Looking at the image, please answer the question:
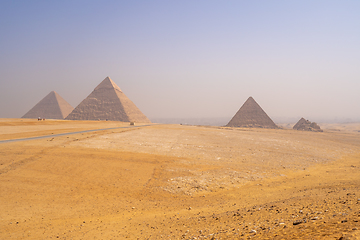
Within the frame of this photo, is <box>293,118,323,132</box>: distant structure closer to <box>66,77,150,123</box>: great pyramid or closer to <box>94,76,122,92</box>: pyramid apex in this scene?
<box>66,77,150,123</box>: great pyramid

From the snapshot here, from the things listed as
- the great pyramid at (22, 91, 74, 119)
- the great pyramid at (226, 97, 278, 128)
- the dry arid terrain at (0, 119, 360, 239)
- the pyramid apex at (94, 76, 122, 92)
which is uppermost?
the pyramid apex at (94, 76, 122, 92)

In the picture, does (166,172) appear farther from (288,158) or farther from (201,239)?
(288,158)

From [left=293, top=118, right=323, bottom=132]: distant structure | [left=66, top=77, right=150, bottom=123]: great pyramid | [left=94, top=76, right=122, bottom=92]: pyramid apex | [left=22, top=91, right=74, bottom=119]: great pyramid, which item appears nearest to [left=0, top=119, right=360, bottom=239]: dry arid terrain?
[left=293, top=118, right=323, bottom=132]: distant structure

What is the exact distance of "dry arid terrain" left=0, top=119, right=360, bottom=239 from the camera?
19.3ft

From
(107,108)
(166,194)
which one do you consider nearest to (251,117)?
(107,108)

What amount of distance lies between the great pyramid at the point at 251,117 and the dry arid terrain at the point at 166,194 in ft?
214

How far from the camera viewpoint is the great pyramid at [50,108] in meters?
115

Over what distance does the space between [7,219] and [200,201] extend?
23.6 feet

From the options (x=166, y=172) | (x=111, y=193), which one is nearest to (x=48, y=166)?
(x=111, y=193)

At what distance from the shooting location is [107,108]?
3866 inches

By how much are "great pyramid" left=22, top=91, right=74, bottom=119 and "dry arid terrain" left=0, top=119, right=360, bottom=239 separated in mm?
113071

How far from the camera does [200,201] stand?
904 centimetres

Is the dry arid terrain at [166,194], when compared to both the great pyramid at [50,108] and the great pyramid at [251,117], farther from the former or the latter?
the great pyramid at [50,108]

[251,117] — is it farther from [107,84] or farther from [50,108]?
[50,108]
